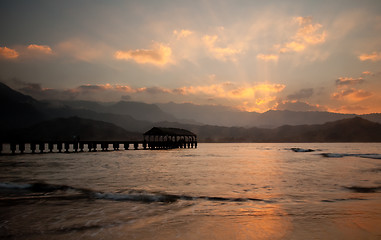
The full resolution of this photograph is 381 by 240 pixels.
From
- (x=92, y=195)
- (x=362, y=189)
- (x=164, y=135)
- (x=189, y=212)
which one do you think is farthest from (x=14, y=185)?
(x=164, y=135)

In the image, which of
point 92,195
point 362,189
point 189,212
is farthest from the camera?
point 362,189

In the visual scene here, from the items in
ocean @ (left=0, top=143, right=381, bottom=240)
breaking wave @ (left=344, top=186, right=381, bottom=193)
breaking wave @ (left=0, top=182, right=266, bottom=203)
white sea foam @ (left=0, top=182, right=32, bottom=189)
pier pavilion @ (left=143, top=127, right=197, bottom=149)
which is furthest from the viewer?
pier pavilion @ (left=143, top=127, right=197, bottom=149)

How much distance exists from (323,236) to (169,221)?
4373 mm

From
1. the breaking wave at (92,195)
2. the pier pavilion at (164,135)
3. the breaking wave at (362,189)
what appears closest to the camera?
the breaking wave at (92,195)

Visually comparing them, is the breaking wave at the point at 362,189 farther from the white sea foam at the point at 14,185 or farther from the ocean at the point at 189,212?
Result: the white sea foam at the point at 14,185

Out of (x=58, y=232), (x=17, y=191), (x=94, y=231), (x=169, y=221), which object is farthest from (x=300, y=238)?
(x=17, y=191)

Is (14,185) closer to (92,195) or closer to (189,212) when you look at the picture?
(92,195)

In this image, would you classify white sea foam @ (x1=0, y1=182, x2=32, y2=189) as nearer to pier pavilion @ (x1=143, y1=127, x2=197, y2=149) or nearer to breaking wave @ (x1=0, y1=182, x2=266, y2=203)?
breaking wave @ (x1=0, y1=182, x2=266, y2=203)

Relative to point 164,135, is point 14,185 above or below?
below

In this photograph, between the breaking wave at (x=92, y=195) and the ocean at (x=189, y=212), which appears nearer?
the ocean at (x=189, y=212)

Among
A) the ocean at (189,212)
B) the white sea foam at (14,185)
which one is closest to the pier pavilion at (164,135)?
the white sea foam at (14,185)

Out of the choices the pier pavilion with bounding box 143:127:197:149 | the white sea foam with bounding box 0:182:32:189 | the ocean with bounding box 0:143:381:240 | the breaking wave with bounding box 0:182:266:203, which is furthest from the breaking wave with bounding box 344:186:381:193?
the pier pavilion with bounding box 143:127:197:149

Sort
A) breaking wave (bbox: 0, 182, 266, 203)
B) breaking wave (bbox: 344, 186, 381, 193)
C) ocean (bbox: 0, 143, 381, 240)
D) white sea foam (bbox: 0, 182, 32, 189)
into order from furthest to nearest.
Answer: white sea foam (bbox: 0, 182, 32, 189), breaking wave (bbox: 344, 186, 381, 193), breaking wave (bbox: 0, 182, 266, 203), ocean (bbox: 0, 143, 381, 240)

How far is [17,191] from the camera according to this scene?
14.6m
